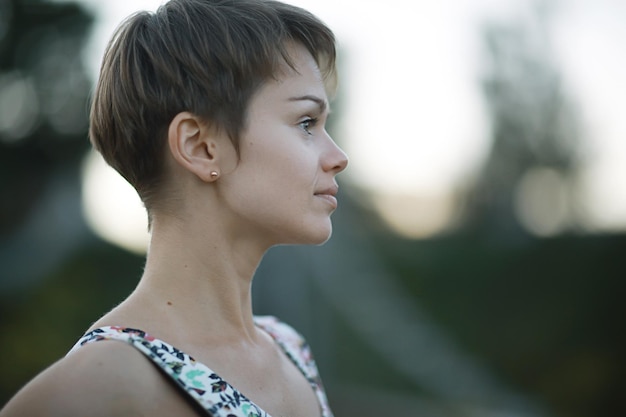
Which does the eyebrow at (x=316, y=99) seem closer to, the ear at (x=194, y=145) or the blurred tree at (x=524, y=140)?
the ear at (x=194, y=145)

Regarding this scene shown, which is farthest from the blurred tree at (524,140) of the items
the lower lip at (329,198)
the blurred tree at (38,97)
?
the lower lip at (329,198)

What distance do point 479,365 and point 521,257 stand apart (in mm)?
2192

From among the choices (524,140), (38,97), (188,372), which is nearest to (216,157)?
(188,372)

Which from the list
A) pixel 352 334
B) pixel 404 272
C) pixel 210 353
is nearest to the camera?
pixel 210 353

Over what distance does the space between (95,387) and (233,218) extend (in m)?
0.49

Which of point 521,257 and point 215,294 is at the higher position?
point 521,257

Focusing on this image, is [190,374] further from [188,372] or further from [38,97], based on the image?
[38,97]

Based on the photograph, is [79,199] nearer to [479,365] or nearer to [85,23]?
[85,23]

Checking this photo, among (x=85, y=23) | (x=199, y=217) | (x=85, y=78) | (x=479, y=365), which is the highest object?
(x=85, y=23)

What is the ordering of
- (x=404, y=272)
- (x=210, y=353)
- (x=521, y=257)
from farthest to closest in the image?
(x=404, y=272) < (x=521, y=257) < (x=210, y=353)

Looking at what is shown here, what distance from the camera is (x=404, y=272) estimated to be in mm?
12711

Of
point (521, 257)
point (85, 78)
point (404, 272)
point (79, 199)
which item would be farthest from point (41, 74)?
point (521, 257)

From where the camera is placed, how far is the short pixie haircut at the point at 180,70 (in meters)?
1.53

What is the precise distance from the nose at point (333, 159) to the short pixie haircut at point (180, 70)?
0.21m
